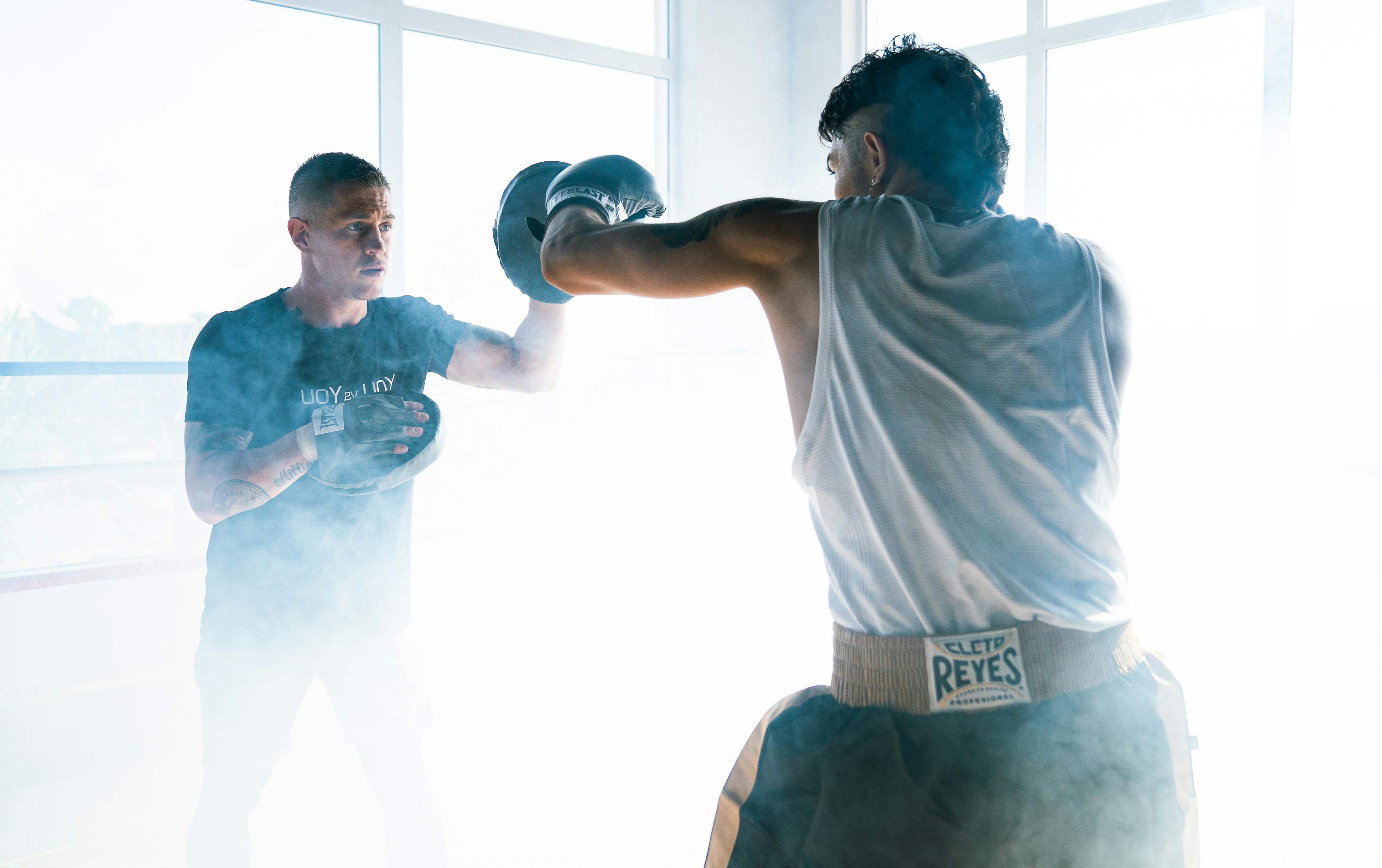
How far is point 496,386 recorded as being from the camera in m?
1.49

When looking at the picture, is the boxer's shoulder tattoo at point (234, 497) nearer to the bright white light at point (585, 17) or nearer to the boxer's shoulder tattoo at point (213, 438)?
the boxer's shoulder tattoo at point (213, 438)

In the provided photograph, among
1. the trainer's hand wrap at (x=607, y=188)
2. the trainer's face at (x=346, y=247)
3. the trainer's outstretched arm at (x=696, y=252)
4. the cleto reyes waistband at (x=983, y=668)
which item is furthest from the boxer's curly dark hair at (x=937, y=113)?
the trainer's face at (x=346, y=247)

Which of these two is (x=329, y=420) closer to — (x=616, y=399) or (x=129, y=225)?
(x=129, y=225)

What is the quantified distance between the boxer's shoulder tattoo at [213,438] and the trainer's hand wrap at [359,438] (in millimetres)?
103

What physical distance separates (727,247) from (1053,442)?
1.05 ft

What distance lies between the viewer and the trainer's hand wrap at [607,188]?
100 cm

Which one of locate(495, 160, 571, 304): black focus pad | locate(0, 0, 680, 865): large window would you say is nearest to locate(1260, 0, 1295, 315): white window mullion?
locate(0, 0, 680, 865): large window

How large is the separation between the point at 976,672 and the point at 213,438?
3.39ft

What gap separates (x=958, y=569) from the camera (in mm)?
702

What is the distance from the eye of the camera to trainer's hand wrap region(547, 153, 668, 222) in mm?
999

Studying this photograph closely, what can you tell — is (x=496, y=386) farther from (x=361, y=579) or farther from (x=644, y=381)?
(x=644, y=381)

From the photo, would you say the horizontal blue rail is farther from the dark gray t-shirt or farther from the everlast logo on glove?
the everlast logo on glove

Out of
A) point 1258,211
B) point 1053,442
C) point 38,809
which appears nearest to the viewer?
point 1053,442

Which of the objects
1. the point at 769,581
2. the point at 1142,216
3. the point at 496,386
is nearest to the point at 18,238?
the point at 496,386
